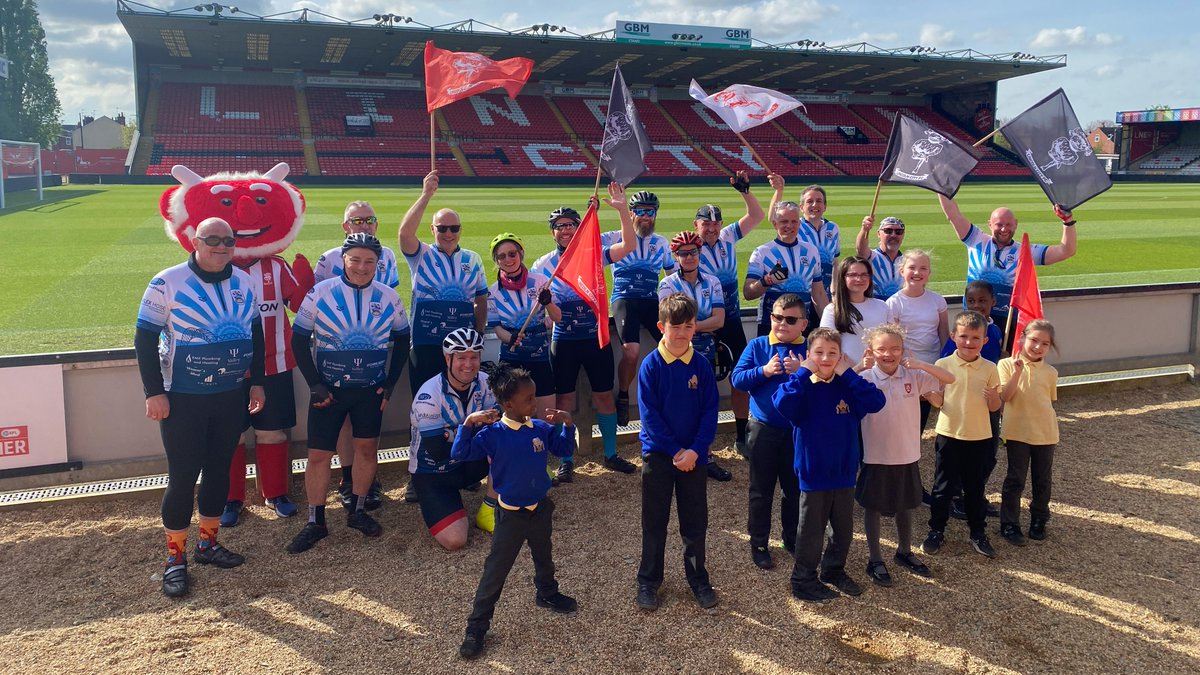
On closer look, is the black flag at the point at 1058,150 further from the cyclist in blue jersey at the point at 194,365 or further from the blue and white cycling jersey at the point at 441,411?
the cyclist in blue jersey at the point at 194,365

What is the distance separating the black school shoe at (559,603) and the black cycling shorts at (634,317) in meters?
2.50

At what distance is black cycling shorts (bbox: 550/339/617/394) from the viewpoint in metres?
5.82

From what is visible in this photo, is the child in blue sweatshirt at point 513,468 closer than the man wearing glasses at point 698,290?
Yes

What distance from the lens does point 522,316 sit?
5.60 m

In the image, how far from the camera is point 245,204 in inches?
195

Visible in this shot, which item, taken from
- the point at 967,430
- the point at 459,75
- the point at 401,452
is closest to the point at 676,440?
the point at 967,430

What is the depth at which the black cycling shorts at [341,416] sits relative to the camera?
16.0 feet

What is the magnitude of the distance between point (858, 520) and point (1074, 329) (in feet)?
14.4

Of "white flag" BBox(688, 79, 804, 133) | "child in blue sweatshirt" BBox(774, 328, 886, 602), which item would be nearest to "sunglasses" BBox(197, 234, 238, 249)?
"child in blue sweatshirt" BBox(774, 328, 886, 602)

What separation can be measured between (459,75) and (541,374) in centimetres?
241

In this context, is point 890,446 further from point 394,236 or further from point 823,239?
point 394,236

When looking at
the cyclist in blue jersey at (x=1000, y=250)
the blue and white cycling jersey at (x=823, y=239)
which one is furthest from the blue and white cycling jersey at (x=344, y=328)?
the cyclist in blue jersey at (x=1000, y=250)

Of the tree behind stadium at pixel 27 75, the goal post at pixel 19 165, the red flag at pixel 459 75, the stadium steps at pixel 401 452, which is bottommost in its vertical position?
the stadium steps at pixel 401 452

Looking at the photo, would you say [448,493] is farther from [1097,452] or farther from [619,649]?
[1097,452]
